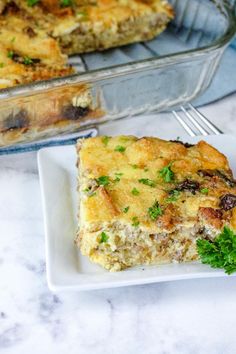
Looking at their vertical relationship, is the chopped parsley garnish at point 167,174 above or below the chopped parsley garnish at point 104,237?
above

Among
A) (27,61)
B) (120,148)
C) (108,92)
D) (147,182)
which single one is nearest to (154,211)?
(147,182)

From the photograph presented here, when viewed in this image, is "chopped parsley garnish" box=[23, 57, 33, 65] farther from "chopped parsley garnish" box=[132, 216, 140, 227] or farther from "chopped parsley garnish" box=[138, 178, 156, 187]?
"chopped parsley garnish" box=[132, 216, 140, 227]

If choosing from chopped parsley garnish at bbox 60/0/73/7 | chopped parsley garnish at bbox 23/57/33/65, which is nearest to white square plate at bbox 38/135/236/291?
chopped parsley garnish at bbox 23/57/33/65

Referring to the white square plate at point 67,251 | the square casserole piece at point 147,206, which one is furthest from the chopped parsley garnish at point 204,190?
the white square plate at point 67,251

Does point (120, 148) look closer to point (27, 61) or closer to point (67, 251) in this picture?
point (67, 251)

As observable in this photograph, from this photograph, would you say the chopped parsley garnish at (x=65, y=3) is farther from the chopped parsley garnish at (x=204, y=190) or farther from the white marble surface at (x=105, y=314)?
the chopped parsley garnish at (x=204, y=190)
